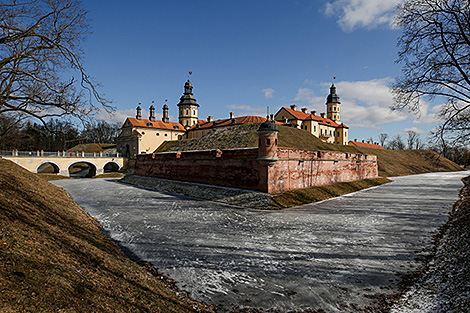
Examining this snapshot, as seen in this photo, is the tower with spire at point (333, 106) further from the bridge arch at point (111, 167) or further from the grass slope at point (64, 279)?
the grass slope at point (64, 279)

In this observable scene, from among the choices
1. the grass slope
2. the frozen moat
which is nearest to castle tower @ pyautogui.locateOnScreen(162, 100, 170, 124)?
the frozen moat

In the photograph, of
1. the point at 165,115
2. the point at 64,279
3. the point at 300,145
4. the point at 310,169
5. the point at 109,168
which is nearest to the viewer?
the point at 64,279

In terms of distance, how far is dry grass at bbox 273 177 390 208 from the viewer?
50.7 ft

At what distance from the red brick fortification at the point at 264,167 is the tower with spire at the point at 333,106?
49.0 meters

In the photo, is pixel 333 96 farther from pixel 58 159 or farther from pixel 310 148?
pixel 58 159

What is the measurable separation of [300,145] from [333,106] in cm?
4194

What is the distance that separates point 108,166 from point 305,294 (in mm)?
62753

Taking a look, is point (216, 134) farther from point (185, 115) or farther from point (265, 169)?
point (265, 169)

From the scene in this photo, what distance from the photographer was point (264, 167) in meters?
16.1

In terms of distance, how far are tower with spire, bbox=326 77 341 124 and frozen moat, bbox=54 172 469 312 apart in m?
63.0

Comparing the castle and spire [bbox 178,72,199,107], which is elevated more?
spire [bbox 178,72,199,107]

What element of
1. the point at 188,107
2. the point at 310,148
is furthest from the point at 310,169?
the point at 188,107

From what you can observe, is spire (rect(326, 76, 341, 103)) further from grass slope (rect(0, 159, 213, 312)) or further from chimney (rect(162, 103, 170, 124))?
grass slope (rect(0, 159, 213, 312))

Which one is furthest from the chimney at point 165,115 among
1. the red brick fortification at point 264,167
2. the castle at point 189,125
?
the red brick fortification at point 264,167
